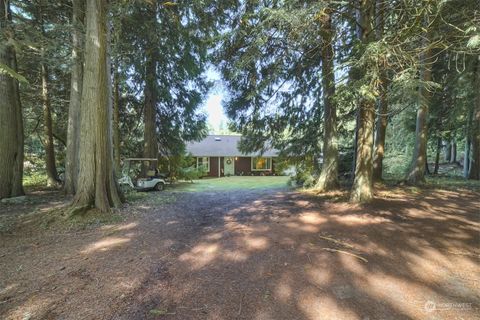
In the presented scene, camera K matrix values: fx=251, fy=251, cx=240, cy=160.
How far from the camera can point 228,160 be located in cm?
2589

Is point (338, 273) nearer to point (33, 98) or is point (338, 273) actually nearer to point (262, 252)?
point (262, 252)

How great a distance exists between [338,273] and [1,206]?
8959 millimetres

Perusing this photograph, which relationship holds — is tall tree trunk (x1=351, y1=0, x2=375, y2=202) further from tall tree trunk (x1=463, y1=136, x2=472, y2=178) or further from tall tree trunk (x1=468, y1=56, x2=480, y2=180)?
tall tree trunk (x1=463, y1=136, x2=472, y2=178)

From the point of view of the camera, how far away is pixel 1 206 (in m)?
7.15

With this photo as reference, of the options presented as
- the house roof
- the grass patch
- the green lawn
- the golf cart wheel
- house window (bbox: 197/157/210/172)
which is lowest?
the green lawn

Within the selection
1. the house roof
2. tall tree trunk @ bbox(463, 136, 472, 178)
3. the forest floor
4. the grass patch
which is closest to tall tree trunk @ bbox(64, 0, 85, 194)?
the forest floor

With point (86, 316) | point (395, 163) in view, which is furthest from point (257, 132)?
point (395, 163)

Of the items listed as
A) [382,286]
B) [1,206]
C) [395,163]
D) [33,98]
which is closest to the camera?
[382,286]

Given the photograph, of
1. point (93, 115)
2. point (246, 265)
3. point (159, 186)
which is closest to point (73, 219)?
point (93, 115)

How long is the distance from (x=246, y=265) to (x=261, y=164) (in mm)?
22675

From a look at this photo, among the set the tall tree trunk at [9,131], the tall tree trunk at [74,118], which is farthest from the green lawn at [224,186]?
the tall tree trunk at [9,131]

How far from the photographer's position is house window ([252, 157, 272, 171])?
26127 mm

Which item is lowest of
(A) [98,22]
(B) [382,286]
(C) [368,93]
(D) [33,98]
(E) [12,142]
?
(B) [382,286]

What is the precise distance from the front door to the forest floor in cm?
1916
